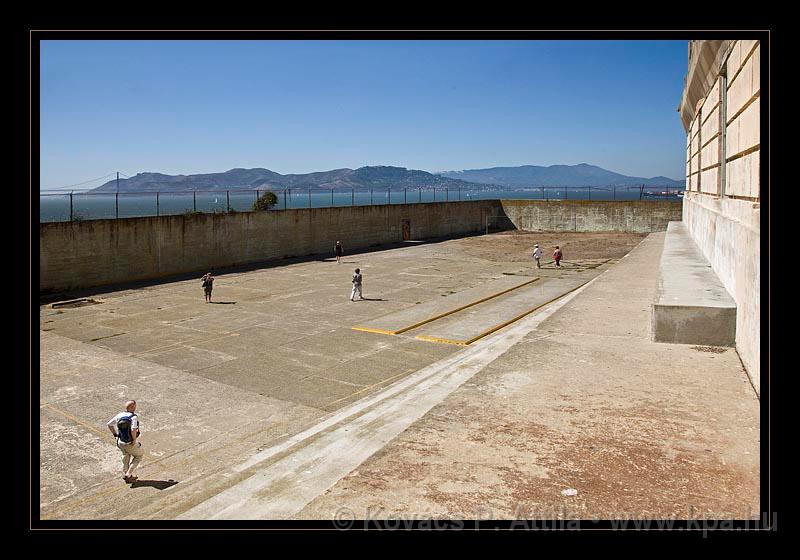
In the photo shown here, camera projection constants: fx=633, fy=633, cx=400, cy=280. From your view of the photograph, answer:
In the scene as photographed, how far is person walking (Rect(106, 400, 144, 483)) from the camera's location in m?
8.45

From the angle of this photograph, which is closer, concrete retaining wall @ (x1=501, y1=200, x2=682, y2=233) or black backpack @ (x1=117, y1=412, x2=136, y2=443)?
black backpack @ (x1=117, y1=412, x2=136, y2=443)

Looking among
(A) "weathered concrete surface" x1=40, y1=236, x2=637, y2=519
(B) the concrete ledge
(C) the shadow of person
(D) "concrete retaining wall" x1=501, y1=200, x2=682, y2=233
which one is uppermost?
(D) "concrete retaining wall" x1=501, y1=200, x2=682, y2=233

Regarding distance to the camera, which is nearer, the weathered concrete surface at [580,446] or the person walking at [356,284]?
the weathered concrete surface at [580,446]

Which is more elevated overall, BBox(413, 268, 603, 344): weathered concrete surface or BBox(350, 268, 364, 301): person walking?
BBox(350, 268, 364, 301): person walking

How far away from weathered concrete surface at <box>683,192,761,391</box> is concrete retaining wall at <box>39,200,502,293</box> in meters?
19.6

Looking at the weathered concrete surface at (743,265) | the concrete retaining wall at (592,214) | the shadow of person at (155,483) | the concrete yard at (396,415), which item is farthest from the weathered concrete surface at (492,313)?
the concrete retaining wall at (592,214)

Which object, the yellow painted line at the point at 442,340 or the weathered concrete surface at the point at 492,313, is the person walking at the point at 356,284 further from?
the yellow painted line at the point at 442,340

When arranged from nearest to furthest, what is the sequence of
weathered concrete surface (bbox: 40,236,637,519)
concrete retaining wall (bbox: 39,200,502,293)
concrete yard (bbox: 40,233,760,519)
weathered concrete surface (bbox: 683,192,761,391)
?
concrete yard (bbox: 40,233,760,519), weathered concrete surface (bbox: 683,192,761,391), weathered concrete surface (bbox: 40,236,637,519), concrete retaining wall (bbox: 39,200,502,293)

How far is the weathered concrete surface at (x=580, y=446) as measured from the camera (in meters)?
5.79

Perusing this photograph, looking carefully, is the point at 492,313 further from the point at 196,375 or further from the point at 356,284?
the point at 196,375

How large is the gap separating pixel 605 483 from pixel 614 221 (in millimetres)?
50642

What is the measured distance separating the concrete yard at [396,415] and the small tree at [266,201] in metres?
20.0

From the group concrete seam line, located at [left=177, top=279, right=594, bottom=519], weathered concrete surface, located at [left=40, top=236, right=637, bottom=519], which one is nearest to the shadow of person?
weathered concrete surface, located at [left=40, top=236, right=637, bottom=519]

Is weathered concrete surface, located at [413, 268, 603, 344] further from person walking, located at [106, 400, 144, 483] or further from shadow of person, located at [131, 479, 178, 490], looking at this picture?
person walking, located at [106, 400, 144, 483]
